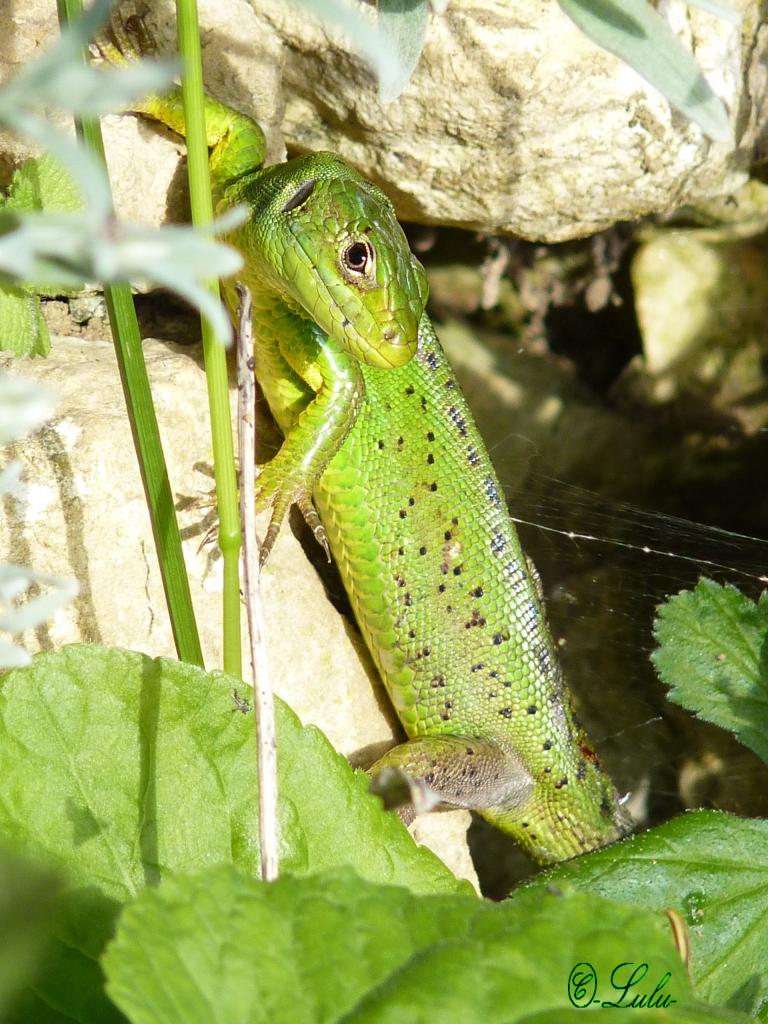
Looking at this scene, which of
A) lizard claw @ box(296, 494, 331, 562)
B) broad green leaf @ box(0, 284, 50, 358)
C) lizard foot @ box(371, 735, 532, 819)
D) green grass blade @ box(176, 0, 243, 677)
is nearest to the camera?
green grass blade @ box(176, 0, 243, 677)

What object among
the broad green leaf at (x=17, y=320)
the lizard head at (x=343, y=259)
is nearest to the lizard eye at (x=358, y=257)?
the lizard head at (x=343, y=259)

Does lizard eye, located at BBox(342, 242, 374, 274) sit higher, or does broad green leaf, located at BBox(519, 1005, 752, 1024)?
lizard eye, located at BBox(342, 242, 374, 274)

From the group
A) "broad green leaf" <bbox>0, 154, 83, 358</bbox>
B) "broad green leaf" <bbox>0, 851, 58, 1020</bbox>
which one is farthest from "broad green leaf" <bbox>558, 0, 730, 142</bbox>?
"broad green leaf" <bbox>0, 851, 58, 1020</bbox>

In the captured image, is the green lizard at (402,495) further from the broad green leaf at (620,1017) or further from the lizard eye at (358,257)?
the broad green leaf at (620,1017)

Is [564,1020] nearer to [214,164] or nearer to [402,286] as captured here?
[402,286]

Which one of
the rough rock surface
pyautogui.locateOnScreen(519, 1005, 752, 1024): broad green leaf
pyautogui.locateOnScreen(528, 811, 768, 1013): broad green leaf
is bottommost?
pyautogui.locateOnScreen(528, 811, 768, 1013): broad green leaf

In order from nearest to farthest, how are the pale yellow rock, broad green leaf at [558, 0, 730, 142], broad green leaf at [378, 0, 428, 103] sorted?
broad green leaf at [558, 0, 730, 142] → broad green leaf at [378, 0, 428, 103] → the pale yellow rock

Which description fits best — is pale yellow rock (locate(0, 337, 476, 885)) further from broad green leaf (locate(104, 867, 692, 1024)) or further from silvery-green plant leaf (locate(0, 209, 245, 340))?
silvery-green plant leaf (locate(0, 209, 245, 340))
